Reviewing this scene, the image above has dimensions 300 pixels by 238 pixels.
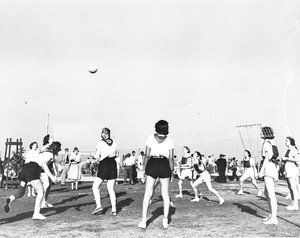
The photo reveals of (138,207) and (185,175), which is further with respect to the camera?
(185,175)

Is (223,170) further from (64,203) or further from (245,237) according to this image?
(245,237)

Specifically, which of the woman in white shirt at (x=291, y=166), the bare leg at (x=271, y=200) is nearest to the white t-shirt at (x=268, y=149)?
the bare leg at (x=271, y=200)

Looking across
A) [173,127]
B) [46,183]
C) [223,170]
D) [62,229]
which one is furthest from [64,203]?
[173,127]

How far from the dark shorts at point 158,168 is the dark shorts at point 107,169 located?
1.99 m

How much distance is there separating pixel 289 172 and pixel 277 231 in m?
3.62

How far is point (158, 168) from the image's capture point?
22.7 ft

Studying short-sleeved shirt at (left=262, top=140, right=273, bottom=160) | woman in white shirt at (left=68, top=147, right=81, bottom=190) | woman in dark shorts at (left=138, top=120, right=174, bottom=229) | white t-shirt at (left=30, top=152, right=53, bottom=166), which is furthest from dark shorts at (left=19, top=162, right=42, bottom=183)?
woman in white shirt at (left=68, top=147, right=81, bottom=190)

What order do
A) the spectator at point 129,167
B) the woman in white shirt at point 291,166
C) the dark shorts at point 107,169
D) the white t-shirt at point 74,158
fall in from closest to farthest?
the dark shorts at point 107,169, the woman in white shirt at point 291,166, the white t-shirt at point 74,158, the spectator at point 129,167

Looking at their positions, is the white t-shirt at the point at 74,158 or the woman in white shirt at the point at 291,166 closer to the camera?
the woman in white shirt at the point at 291,166

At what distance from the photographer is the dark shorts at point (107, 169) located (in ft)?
28.7

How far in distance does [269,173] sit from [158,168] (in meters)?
2.32

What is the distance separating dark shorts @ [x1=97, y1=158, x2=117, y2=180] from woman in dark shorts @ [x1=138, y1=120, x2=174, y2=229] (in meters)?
1.97

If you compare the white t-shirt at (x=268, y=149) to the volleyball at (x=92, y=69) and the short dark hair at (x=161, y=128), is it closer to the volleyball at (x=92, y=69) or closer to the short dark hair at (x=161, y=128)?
the short dark hair at (x=161, y=128)

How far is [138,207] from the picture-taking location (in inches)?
400
